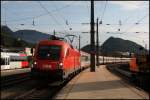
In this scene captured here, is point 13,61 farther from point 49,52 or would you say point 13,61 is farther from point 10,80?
point 49,52

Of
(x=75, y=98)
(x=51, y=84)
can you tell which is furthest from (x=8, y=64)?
(x=75, y=98)

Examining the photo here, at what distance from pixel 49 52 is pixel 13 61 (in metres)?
48.2

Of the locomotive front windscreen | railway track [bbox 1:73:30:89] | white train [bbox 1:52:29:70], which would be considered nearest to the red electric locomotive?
the locomotive front windscreen

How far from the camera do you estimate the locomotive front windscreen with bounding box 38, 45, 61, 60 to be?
90.3 feet

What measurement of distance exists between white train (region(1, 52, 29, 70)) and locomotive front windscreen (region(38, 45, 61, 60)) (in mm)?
38288

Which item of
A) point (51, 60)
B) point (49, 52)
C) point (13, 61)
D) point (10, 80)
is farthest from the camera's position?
point (13, 61)

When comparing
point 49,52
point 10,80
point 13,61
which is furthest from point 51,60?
point 13,61

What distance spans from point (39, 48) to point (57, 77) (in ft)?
8.66

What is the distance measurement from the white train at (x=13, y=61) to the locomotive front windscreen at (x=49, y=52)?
38.3 m

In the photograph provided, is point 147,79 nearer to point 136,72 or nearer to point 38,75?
point 136,72

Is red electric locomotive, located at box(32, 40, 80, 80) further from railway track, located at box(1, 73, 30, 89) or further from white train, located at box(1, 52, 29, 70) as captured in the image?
white train, located at box(1, 52, 29, 70)

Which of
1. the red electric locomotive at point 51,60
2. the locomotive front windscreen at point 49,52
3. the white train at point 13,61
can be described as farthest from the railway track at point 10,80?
the white train at point 13,61

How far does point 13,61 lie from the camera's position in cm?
7525

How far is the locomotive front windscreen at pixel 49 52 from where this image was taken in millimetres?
27531
